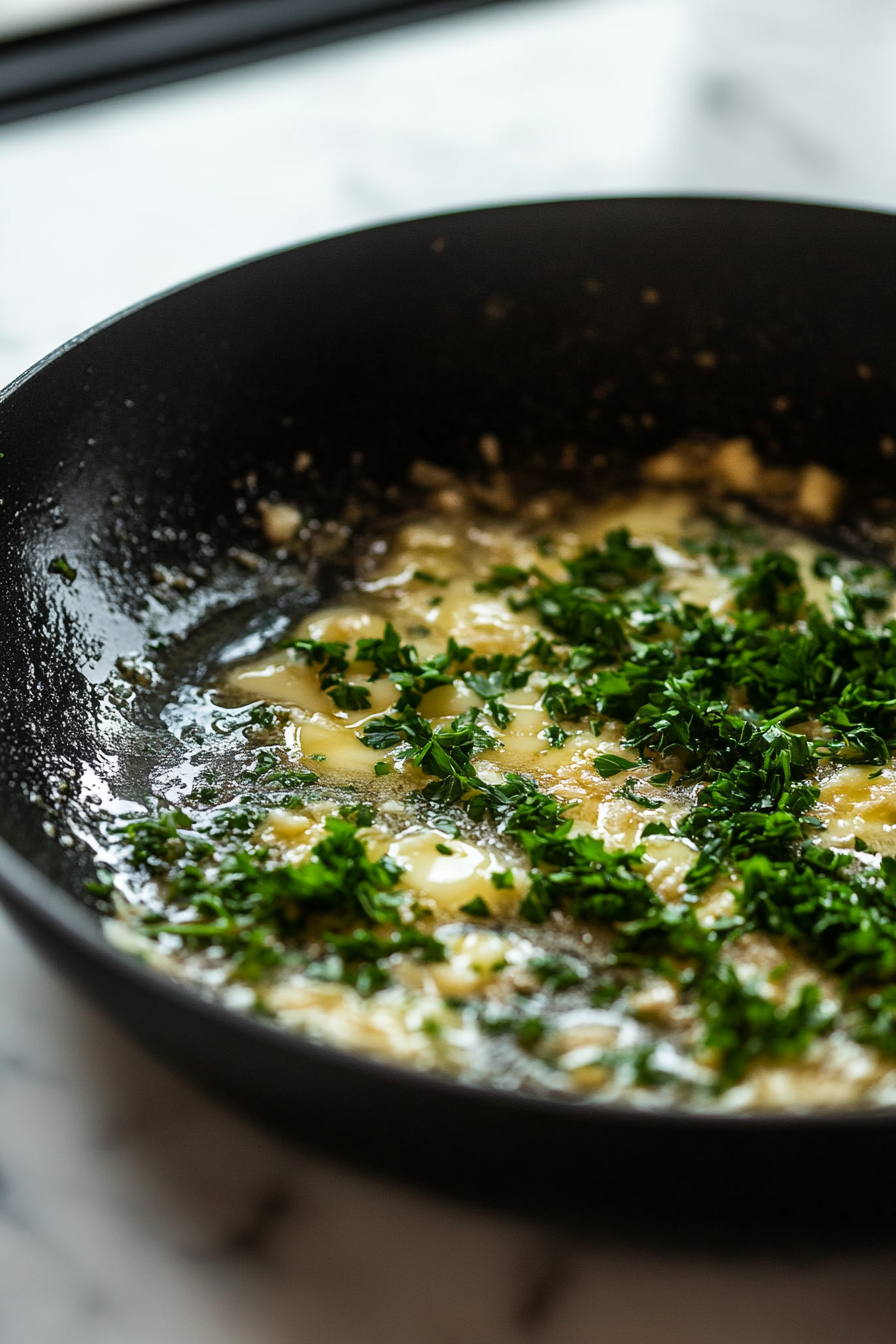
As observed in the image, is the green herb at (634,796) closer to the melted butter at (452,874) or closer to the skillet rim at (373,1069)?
the melted butter at (452,874)

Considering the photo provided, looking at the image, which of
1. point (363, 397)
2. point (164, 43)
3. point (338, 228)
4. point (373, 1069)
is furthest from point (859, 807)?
point (164, 43)

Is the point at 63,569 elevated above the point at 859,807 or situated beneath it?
situated beneath

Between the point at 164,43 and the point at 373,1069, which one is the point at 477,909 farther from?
the point at 164,43

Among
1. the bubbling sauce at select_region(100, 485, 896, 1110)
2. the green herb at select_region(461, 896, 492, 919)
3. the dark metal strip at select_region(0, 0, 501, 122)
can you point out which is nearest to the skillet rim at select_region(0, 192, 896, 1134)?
the bubbling sauce at select_region(100, 485, 896, 1110)

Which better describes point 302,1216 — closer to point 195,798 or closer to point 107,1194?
point 107,1194

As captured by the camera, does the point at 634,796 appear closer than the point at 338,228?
Yes

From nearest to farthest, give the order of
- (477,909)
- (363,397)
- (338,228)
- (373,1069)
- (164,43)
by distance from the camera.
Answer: (373,1069)
(477,909)
(363,397)
(338,228)
(164,43)

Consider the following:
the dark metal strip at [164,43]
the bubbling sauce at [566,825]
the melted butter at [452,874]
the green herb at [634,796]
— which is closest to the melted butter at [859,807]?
the bubbling sauce at [566,825]
